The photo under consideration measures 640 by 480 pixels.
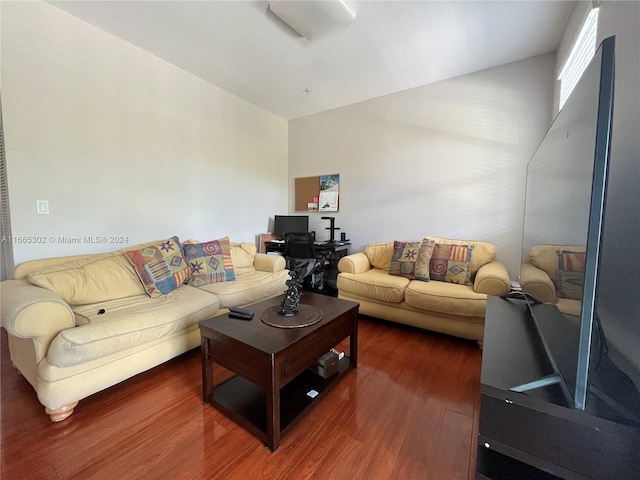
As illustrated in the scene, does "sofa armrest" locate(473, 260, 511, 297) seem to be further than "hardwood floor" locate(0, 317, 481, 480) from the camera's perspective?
Yes

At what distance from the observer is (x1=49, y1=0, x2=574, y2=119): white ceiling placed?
1940 millimetres

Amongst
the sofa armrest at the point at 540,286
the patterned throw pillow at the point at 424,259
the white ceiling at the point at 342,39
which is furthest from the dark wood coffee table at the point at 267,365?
the white ceiling at the point at 342,39

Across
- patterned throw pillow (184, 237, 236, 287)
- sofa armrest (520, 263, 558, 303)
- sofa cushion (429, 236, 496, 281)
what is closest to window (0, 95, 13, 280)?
patterned throw pillow (184, 237, 236, 287)

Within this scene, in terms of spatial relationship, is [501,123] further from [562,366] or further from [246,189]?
[246,189]

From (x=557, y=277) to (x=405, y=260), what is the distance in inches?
72.1

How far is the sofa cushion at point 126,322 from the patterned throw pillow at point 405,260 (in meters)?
1.78

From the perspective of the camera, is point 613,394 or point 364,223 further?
point 364,223

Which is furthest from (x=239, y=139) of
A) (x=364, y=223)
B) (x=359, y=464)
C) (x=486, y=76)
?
(x=359, y=464)

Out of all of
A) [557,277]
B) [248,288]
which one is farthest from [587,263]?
[248,288]

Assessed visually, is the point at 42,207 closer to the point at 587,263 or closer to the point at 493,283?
the point at 587,263

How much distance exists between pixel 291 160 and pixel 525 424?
408cm

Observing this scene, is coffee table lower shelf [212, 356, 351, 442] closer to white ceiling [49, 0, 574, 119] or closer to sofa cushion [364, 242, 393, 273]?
sofa cushion [364, 242, 393, 273]

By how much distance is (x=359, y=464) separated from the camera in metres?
1.17

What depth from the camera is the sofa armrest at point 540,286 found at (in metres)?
1.00
